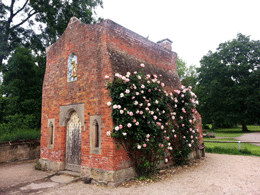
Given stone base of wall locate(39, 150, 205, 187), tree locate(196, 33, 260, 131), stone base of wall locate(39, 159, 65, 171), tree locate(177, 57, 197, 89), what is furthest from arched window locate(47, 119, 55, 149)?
tree locate(177, 57, 197, 89)

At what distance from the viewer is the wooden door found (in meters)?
7.67

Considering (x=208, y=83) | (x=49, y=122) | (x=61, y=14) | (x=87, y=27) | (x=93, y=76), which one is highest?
(x=61, y=14)

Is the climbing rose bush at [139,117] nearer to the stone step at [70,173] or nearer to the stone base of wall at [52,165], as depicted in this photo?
the stone step at [70,173]

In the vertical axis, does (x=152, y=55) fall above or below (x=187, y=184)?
above

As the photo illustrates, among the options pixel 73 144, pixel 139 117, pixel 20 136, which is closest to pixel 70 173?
pixel 73 144

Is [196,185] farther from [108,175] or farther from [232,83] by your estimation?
[232,83]

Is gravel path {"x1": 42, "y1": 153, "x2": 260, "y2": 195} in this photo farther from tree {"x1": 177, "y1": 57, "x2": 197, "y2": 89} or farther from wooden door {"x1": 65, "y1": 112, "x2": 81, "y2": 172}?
tree {"x1": 177, "y1": 57, "x2": 197, "y2": 89}

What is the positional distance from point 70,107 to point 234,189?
6.53m

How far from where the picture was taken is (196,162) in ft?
31.9

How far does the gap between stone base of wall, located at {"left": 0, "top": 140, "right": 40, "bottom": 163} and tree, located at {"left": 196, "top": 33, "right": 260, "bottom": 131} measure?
25112 mm

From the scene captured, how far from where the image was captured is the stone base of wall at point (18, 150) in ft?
33.7

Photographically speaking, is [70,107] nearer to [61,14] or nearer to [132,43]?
[132,43]

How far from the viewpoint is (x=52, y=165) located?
8.33 metres

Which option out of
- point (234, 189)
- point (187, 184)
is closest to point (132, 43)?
point (187, 184)
